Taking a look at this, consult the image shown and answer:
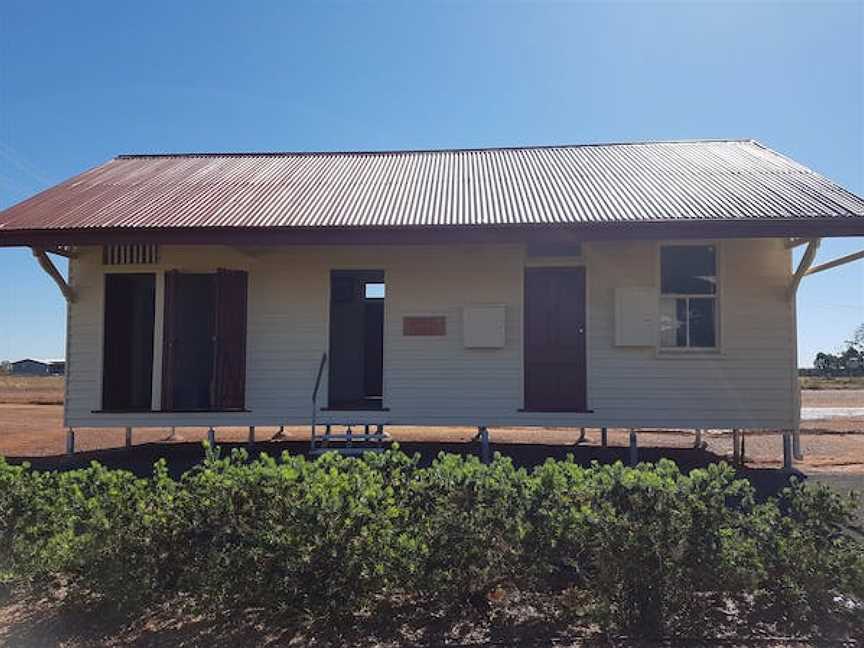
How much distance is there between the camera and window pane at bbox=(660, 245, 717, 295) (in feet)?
29.9

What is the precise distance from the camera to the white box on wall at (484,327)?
30.0ft

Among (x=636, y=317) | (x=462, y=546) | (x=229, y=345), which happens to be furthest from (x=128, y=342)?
(x=462, y=546)

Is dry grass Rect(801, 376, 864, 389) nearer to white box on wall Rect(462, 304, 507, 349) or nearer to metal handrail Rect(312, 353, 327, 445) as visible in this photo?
white box on wall Rect(462, 304, 507, 349)

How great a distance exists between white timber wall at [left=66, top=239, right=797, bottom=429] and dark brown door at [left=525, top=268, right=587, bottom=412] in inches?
6.4

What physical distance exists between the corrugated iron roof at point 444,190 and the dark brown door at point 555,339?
110 centimetres

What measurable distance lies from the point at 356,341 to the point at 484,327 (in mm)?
3412

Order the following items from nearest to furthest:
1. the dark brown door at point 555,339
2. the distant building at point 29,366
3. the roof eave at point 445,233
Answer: the roof eave at point 445,233, the dark brown door at point 555,339, the distant building at point 29,366

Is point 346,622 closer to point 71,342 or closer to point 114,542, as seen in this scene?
point 114,542

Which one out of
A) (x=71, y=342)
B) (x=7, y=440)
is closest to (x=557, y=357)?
(x=71, y=342)

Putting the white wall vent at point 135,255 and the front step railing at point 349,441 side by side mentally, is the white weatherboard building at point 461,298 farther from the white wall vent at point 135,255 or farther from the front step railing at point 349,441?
the front step railing at point 349,441

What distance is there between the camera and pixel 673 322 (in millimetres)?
9195

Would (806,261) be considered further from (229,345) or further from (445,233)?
(229,345)

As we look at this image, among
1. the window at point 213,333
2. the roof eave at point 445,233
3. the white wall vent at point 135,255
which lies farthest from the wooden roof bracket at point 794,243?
the white wall vent at point 135,255

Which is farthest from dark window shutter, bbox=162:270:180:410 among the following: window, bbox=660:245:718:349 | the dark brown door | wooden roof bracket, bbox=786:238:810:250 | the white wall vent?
wooden roof bracket, bbox=786:238:810:250
